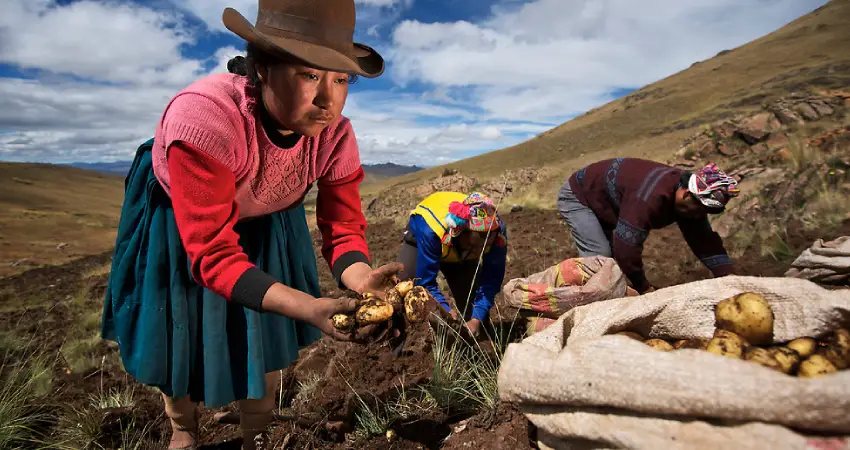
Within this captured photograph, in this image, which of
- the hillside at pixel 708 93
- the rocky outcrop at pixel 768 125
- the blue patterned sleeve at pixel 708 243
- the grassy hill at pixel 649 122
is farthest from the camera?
the hillside at pixel 708 93

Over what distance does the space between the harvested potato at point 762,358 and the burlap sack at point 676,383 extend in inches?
10.2

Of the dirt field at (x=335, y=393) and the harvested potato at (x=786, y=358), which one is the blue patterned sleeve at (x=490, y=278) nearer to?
the dirt field at (x=335, y=393)

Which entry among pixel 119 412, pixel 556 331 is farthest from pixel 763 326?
pixel 119 412

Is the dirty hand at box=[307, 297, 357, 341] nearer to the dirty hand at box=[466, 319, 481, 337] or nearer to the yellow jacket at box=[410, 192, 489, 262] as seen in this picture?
the yellow jacket at box=[410, 192, 489, 262]

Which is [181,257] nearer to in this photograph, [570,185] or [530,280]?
[530,280]

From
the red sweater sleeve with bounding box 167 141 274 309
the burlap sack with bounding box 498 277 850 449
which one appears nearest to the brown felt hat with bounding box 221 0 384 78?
the red sweater sleeve with bounding box 167 141 274 309

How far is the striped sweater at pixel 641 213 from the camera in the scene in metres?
3.21

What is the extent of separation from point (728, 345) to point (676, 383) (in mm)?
365

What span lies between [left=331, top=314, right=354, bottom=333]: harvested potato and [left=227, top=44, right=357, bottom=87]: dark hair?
0.68 m

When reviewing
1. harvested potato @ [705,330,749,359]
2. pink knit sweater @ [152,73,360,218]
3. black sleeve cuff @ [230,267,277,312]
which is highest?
pink knit sweater @ [152,73,360,218]

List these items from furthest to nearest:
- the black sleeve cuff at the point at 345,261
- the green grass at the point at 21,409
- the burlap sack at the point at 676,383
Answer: the green grass at the point at 21,409
the black sleeve cuff at the point at 345,261
the burlap sack at the point at 676,383

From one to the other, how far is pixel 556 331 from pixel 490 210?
149cm

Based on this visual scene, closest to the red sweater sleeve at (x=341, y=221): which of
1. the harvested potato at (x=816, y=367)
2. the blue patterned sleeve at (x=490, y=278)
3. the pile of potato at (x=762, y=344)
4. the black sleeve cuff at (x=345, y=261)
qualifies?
the black sleeve cuff at (x=345, y=261)

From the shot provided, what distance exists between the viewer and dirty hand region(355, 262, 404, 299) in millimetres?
1513
